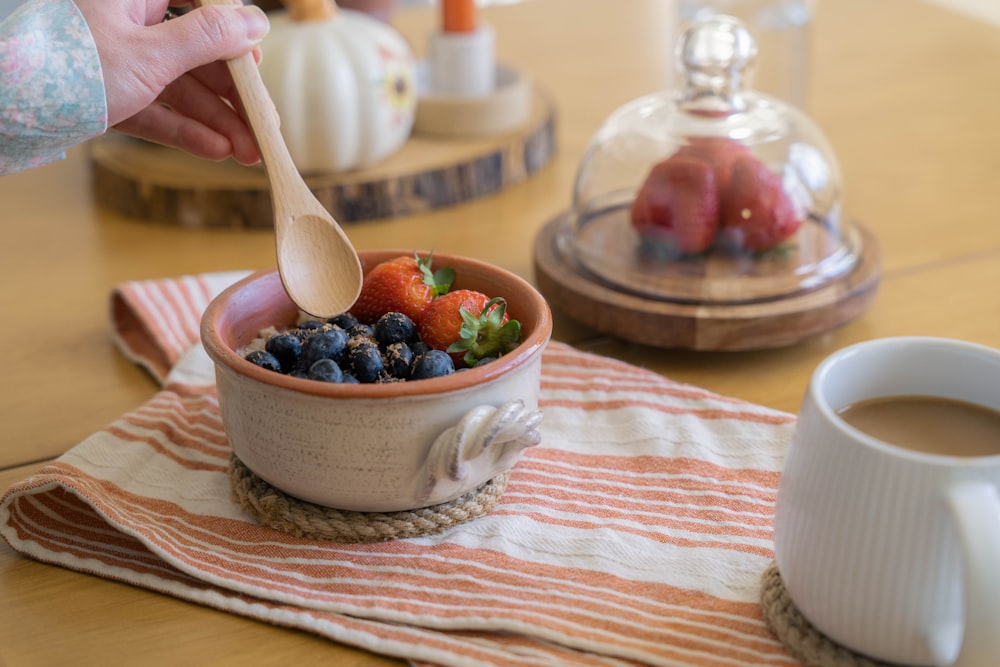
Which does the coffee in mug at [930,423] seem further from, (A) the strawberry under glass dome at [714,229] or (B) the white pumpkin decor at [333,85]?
(B) the white pumpkin decor at [333,85]

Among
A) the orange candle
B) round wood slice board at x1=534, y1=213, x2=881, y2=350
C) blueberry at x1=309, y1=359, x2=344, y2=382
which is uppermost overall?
the orange candle

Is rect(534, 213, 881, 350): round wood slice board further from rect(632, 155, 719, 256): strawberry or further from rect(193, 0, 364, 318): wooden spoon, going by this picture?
rect(193, 0, 364, 318): wooden spoon

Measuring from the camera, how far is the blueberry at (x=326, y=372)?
0.63m

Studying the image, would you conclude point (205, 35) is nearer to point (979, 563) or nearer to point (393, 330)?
point (393, 330)

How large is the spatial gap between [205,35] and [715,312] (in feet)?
1.35

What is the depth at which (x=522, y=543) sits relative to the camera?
67cm

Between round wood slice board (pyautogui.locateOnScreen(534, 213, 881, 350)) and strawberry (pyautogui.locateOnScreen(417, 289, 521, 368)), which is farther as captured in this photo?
round wood slice board (pyautogui.locateOnScreen(534, 213, 881, 350))

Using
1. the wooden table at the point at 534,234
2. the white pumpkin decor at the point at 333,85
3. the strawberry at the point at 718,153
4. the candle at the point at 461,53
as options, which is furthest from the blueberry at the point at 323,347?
the candle at the point at 461,53

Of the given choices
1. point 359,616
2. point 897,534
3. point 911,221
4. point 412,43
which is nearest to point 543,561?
point 359,616

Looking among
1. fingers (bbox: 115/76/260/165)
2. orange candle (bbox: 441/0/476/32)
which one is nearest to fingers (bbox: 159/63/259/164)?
fingers (bbox: 115/76/260/165)

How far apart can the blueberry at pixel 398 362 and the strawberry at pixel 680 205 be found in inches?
12.8

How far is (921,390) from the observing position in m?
0.60

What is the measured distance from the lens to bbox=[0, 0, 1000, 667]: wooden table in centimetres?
63

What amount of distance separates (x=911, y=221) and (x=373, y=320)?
619mm
